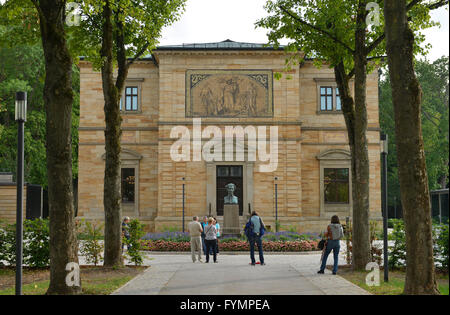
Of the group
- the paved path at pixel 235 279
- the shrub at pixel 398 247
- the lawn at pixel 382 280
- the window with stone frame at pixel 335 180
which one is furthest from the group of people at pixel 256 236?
the window with stone frame at pixel 335 180

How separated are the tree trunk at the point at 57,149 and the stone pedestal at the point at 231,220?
1529cm

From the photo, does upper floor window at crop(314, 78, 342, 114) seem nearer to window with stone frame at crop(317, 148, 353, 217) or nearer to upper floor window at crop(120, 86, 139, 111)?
window with stone frame at crop(317, 148, 353, 217)

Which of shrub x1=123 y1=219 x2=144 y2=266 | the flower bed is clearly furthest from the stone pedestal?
shrub x1=123 y1=219 x2=144 y2=266

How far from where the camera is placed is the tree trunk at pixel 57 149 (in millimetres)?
10438

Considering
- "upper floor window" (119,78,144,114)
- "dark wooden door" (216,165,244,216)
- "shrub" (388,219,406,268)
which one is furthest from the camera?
"upper floor window" (119,78,144,114)

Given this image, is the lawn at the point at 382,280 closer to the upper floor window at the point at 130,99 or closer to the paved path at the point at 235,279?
the paved path at the point at 235,279

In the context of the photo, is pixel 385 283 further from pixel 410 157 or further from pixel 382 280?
pixel 410 157

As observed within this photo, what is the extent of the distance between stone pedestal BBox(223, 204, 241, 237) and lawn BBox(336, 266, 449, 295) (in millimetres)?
9627

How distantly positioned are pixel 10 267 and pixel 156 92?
75.2 feet

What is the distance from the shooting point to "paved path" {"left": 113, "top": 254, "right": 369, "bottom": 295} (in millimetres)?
11719

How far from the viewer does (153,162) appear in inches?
1458
